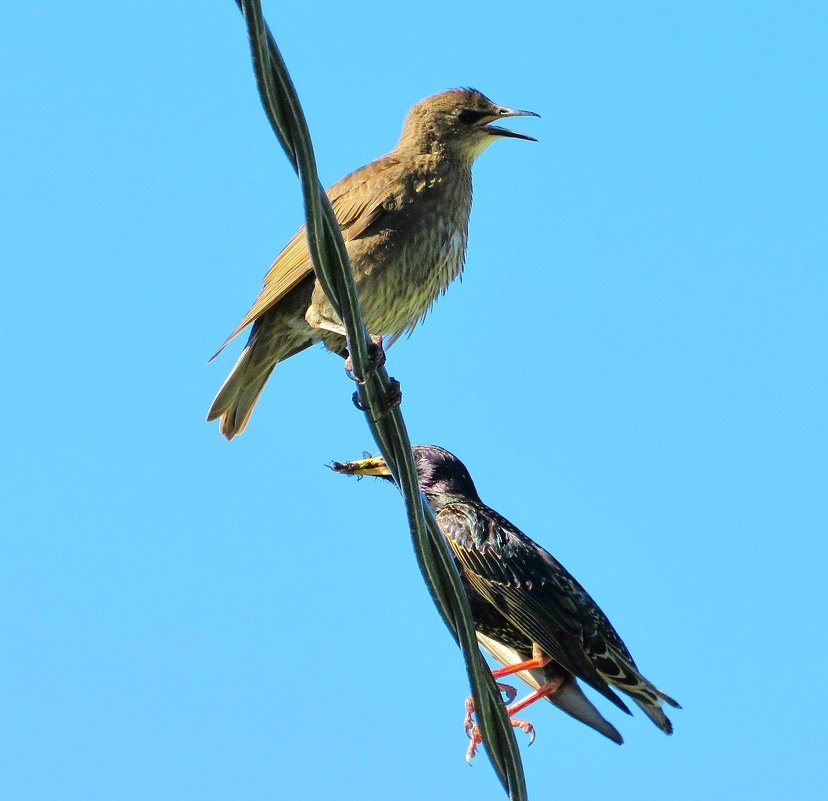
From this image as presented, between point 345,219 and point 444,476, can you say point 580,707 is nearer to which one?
point 444,476

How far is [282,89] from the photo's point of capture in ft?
8.16

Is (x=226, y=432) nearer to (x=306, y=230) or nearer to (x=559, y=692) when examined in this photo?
(x=559, y=692)

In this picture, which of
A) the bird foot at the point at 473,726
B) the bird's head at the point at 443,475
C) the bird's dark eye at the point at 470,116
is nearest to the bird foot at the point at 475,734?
the bird foot at the point at 473,726

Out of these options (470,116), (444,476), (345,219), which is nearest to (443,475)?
(444,476)

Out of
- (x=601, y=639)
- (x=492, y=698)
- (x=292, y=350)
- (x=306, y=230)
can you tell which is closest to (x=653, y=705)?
(x=601, y=639)

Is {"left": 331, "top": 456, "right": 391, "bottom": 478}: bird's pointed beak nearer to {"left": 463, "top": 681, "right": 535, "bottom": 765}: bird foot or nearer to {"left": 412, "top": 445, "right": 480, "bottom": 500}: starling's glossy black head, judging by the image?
{"left": 412, "top": 445, "right": 480, "bottom": 500}: starling's glossy black head

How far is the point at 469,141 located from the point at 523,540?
2.05 meters

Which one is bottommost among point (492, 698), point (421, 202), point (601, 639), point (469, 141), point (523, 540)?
point (492, 698)

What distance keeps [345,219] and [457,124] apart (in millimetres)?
976

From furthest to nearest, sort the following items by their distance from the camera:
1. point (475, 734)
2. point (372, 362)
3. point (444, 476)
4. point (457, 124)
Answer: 1. point (444, 476)
2. point (457, 124)
3. point (475, 734)
4. point (372, 362)

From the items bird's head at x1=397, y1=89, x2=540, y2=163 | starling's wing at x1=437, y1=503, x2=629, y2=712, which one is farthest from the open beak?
starling's wing at x1=437, y1=503, x2=629, y2=712

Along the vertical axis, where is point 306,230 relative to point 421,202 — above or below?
below

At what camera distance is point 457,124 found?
21.3 feet

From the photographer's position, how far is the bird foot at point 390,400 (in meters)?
3.08
